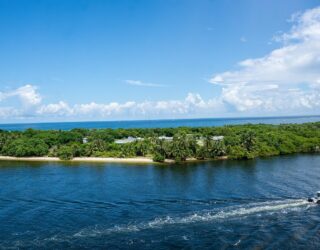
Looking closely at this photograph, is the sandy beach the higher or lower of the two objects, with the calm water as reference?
higher

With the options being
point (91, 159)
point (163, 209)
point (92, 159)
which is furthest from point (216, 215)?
point (91, 159)

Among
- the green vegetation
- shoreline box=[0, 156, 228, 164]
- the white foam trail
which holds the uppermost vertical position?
the green vegetation

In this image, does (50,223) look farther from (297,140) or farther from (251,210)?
(297,140)

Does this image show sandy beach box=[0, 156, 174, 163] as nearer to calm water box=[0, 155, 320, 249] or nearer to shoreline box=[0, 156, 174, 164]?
shoreline box=[0, 156, 174, 164]

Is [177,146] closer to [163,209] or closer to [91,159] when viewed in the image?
[91,159]

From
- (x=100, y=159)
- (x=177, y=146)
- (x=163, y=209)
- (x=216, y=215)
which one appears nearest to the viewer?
(x=216, y=215)

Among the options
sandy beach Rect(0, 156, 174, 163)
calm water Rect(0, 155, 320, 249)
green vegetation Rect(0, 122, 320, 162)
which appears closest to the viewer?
calm water Rect(0, 155, 320, 249)

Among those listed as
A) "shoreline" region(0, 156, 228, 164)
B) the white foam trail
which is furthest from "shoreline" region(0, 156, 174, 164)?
the white foam trail
